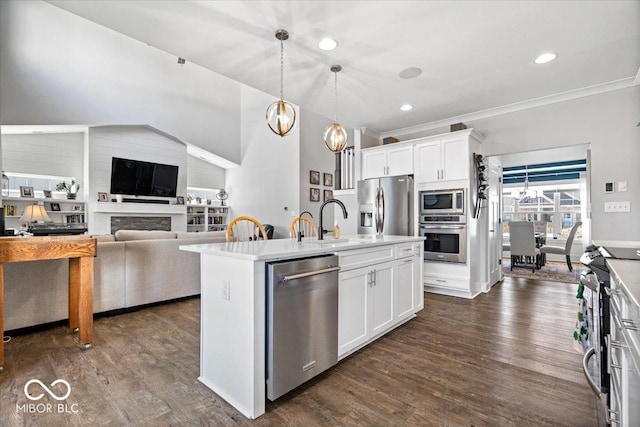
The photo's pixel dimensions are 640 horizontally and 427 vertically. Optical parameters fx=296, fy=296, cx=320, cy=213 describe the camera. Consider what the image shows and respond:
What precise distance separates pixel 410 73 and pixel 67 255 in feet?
12.2

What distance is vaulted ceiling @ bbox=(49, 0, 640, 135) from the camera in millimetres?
2262

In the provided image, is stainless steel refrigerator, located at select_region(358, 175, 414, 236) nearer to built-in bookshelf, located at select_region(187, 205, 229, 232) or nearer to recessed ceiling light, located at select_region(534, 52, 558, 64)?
recessed ceiling light, located at select_region(534, 52, 558, 64)

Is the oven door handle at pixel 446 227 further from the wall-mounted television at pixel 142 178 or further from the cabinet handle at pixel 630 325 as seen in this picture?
the wall-mounted television at pixel 142 178

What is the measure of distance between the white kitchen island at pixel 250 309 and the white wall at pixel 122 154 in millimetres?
6044

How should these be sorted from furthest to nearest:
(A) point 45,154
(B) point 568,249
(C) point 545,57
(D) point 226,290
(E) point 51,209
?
(A) point 45,154, (E) point 51,209, (B) point 568,249, (C) point 545,57, (D) point 226,290

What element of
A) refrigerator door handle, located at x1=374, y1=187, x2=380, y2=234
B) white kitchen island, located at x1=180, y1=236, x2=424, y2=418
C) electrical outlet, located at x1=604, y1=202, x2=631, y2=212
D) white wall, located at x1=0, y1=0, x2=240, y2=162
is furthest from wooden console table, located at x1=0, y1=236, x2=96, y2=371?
electrical outlet, located at x1=604, y1=202, x2=631, y2=212

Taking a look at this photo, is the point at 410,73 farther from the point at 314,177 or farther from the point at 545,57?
the point at 314,177

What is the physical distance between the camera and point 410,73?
332 centimetres

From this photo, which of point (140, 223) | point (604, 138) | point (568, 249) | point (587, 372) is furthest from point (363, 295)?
point (140, 223)

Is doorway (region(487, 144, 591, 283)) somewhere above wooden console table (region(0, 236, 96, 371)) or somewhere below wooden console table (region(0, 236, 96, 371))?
above

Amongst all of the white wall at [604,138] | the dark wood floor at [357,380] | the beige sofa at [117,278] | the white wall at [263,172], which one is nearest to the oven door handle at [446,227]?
the dark wood floor at [357,380]

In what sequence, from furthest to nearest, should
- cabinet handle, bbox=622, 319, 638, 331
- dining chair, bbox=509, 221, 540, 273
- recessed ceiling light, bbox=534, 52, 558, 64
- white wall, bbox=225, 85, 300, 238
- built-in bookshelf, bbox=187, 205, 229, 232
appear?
built-in bookshelf, bbox=187, 205, 229, 232 → white wall, bbox=225, 85, 300, 238 → dining chair, bbox=509, 221, 540, 273 → recessed ceiling light, bbox=534, 52, 558, 64 → cabinet handle, bbox=622, 319, 638, 331

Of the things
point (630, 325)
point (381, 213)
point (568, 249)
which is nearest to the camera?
point (630, 325)

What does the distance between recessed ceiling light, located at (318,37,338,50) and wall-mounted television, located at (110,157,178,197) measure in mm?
6090
